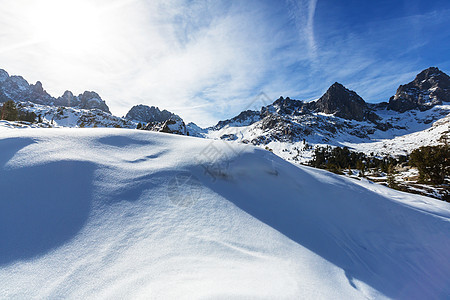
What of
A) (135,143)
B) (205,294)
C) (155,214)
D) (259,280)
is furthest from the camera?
(135,143)

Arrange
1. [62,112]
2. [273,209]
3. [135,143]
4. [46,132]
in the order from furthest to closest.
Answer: [62,112], [135,143], [46,132], [273,209]

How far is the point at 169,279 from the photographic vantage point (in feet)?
8.84

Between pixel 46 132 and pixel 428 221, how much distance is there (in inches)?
547

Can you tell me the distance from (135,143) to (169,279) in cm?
557

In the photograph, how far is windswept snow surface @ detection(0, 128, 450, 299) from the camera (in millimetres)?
2717

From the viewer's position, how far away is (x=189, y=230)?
3.81 m

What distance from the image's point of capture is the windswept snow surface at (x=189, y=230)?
272 cm

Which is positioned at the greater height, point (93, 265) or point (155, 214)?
point (155, 214)

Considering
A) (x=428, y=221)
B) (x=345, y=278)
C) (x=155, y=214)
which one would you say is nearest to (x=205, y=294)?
(x=155, y=214)

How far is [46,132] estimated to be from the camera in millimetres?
6148

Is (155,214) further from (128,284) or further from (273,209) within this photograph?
(273,209)

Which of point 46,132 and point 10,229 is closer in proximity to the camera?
point 10,229

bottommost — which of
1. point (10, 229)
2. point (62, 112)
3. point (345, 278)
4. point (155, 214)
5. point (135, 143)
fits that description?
point (345, 278)

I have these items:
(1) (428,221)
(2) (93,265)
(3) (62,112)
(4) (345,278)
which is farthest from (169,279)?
(3) (62,112)
